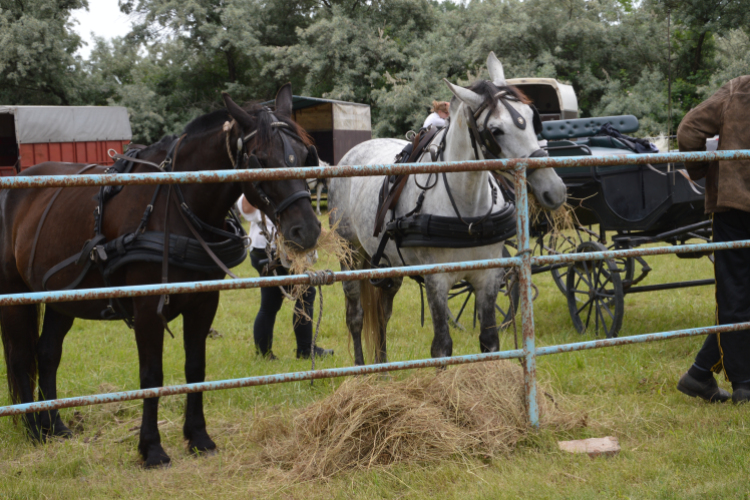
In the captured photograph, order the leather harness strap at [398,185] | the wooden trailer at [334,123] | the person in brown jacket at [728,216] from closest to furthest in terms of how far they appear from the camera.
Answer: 1. the person in brown jacket at [728,216]
2. the leather harness strap at [398,185]
3. the wooden trailer at [334,123]

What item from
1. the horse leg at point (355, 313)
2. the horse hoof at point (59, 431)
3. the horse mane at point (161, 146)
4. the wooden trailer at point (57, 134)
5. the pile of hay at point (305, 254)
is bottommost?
the horse hoof at point (59, 431)

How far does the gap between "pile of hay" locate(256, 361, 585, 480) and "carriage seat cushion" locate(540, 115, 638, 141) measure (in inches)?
Answer: 153

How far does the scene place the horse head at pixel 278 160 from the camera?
9.49ft

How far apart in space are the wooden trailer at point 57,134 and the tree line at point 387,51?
5.05 meters

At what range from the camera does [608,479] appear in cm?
263

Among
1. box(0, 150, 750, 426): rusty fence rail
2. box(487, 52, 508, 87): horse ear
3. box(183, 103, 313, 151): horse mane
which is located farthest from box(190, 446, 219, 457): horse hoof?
box(487, 52, 508, 87): horse ear

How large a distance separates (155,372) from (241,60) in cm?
2402

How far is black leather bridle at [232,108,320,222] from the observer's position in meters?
2.92

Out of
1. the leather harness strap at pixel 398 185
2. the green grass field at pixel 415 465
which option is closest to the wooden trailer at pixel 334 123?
the green grass field at pixel 415 465

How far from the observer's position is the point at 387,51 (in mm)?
20828

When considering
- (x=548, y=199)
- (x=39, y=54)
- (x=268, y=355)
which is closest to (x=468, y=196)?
(x=548, y=199)

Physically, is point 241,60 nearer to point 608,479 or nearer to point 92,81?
point 92,81

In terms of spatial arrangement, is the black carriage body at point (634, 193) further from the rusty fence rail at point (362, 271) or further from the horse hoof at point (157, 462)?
the horse hoof at point (157, 462)

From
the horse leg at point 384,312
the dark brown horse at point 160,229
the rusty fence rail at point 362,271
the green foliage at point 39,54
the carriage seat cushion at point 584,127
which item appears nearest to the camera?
the rusty fence rail at point 362,271
